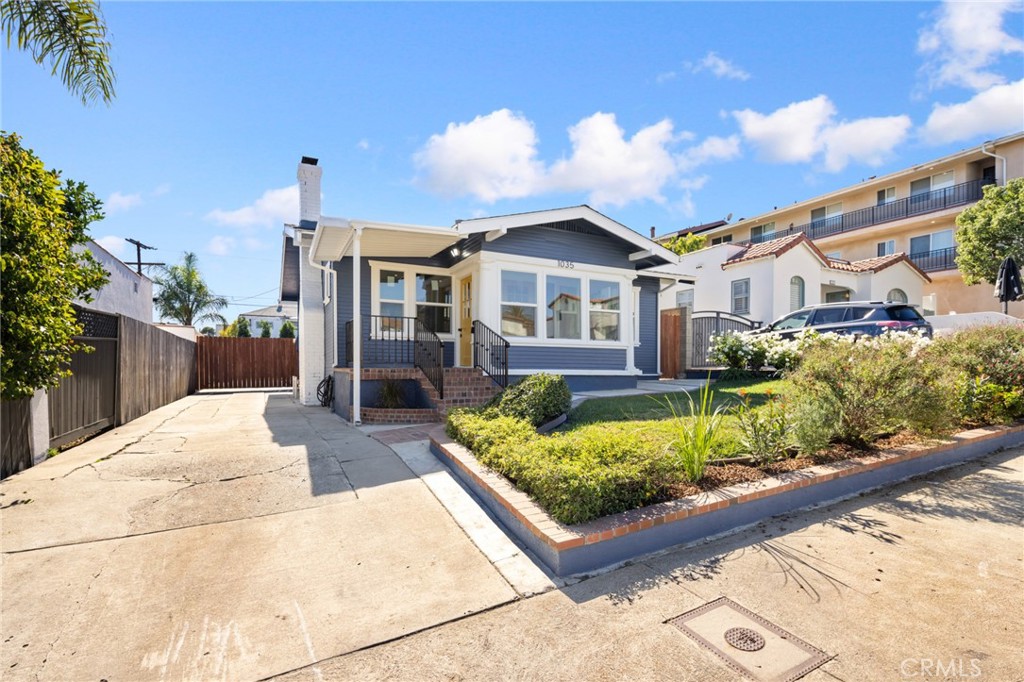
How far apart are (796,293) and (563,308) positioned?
1172 cm

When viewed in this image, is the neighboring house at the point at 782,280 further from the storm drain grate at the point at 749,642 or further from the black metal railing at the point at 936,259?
the storm drain grate at the point at 749,642

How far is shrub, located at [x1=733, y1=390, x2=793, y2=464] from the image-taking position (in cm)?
462

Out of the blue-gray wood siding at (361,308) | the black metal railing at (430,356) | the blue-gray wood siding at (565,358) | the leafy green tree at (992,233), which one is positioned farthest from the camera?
the leafy green tree at (992,233)

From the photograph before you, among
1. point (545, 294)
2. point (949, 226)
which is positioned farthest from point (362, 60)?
point (949, 226)

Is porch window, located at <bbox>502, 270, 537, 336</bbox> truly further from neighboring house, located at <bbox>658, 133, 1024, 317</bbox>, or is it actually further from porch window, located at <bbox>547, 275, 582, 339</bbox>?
neighboring house, located at <bbox>658, 133, 1024, 317</bbox>

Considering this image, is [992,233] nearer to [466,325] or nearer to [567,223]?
[567,223]

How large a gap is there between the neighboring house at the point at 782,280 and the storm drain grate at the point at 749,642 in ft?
47.9

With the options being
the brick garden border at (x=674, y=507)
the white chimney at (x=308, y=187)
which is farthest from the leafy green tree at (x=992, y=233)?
the white chimney at (x=308, y=187)

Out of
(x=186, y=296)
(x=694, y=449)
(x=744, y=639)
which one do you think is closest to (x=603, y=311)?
(x=694, y=449)

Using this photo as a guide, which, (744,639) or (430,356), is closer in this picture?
(744,639)

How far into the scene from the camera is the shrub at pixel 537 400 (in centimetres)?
633

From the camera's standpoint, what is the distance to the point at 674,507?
3633mm

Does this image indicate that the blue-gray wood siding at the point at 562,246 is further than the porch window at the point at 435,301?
No

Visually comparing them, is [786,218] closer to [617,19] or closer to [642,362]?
[642,362]
